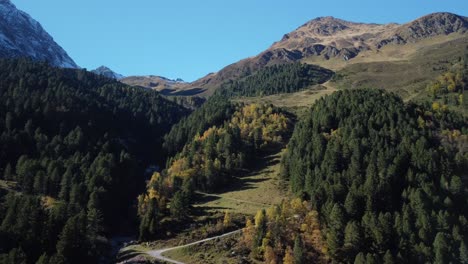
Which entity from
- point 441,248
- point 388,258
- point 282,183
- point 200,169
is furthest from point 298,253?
point 200,169

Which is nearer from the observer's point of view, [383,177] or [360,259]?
[360,259]

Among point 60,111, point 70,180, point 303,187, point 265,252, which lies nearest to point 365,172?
point 303,187

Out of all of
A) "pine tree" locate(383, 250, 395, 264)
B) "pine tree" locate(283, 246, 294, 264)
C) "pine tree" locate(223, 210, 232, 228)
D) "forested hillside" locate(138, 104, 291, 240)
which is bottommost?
"pine tree" locate(383, 250, 395, 264)

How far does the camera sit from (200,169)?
157 metres

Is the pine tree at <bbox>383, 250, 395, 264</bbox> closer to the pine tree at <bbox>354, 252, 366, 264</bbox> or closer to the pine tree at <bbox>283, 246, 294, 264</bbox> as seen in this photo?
the pine tree at <bbox>354, 252, 366, 264</bbox>

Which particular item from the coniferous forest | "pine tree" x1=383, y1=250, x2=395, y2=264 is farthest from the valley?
the coniferous forest

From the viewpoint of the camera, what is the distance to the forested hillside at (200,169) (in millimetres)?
123312

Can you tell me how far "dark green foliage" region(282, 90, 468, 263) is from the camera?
101000 mm

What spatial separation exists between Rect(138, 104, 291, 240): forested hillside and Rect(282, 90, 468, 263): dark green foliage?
1941 cm

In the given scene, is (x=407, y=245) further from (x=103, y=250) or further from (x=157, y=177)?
(x=157, y=177)

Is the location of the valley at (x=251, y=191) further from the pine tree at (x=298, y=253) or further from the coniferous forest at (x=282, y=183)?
the coniferous forest at (x=282, y=183)

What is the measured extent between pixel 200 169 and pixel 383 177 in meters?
66.5

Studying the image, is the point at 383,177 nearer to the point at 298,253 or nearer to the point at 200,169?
the point at 298,253

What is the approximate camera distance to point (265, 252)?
9738 cm
